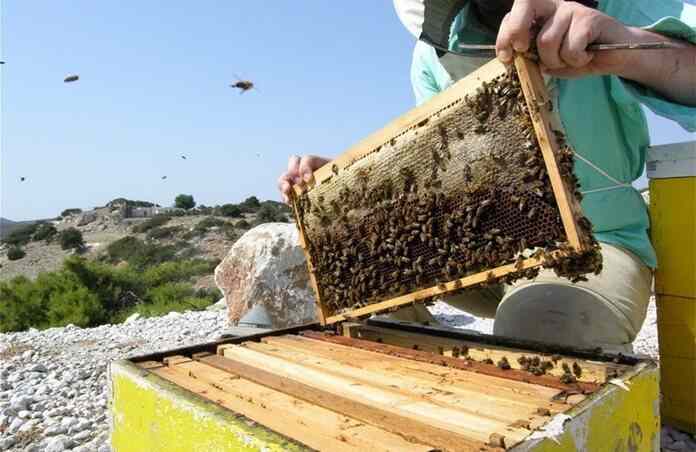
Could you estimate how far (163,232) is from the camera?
35719 millimetres

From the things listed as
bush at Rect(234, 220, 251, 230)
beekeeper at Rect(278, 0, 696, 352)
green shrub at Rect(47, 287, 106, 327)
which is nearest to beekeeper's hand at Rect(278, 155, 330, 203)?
beekeeper at Rect(278, 0, 696, 352)

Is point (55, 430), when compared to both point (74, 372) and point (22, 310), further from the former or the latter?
point (22, 310)

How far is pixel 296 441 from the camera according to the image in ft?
4.29

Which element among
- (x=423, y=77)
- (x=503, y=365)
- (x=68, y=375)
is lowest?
(x=68, y=375)

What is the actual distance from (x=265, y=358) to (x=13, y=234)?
46465mm

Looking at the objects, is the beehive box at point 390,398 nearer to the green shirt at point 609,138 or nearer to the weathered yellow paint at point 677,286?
the green shirt at point 609,138

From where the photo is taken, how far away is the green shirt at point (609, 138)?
2.58 meters

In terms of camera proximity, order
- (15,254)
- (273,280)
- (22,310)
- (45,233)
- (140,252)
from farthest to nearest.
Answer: (45,233) < (15,254) < (140,252) < (22,310) < (273,280)

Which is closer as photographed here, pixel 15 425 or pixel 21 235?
pixel 15 425

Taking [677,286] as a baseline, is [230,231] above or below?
above

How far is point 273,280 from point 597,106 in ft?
14.5

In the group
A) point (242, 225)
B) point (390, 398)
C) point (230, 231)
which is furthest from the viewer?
point (242, 225)

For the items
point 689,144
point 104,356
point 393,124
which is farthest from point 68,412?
point 689,144

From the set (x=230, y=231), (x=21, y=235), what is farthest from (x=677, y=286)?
(x=21, y=235)
